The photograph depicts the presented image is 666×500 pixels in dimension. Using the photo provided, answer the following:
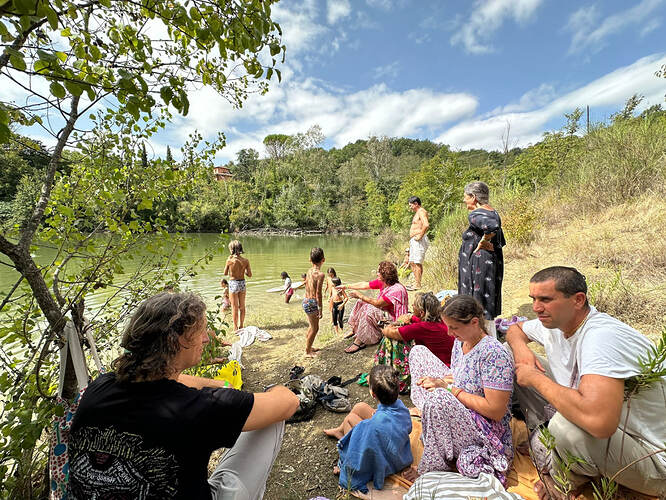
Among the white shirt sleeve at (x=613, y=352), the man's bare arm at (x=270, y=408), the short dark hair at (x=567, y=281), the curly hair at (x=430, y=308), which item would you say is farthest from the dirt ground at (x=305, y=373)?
the short dark hair at (x=567, y=281)

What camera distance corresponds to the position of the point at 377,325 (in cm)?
457

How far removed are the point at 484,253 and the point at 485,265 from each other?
14cm

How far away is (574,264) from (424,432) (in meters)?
5.29

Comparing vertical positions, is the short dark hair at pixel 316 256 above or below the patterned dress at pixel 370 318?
above

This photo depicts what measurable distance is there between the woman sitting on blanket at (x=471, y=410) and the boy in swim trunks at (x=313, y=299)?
2.66m

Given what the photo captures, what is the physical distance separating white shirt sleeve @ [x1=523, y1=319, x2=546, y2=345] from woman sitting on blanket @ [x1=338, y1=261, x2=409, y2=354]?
1.78m

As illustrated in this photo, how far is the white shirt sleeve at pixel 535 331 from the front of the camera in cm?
219

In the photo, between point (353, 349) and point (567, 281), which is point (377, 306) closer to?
point (353, 349)

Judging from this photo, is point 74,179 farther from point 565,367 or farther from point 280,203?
point 280,203

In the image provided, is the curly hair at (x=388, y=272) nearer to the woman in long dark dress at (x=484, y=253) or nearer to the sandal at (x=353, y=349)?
the woman in long dark dress at (x=484, y=253)

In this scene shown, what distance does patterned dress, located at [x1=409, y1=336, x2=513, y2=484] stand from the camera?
192cm

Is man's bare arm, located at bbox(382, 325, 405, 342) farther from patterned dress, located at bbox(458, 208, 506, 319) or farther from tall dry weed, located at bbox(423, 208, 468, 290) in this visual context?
tall dry weed, located at bbox(423, 208, 468, 290)

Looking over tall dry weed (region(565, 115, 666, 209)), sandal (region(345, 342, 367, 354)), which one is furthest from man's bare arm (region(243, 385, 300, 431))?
tall dry weed (region(565, 115, 666, 209))

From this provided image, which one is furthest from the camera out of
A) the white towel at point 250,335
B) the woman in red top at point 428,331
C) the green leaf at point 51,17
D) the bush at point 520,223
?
the bush at point 520,223
